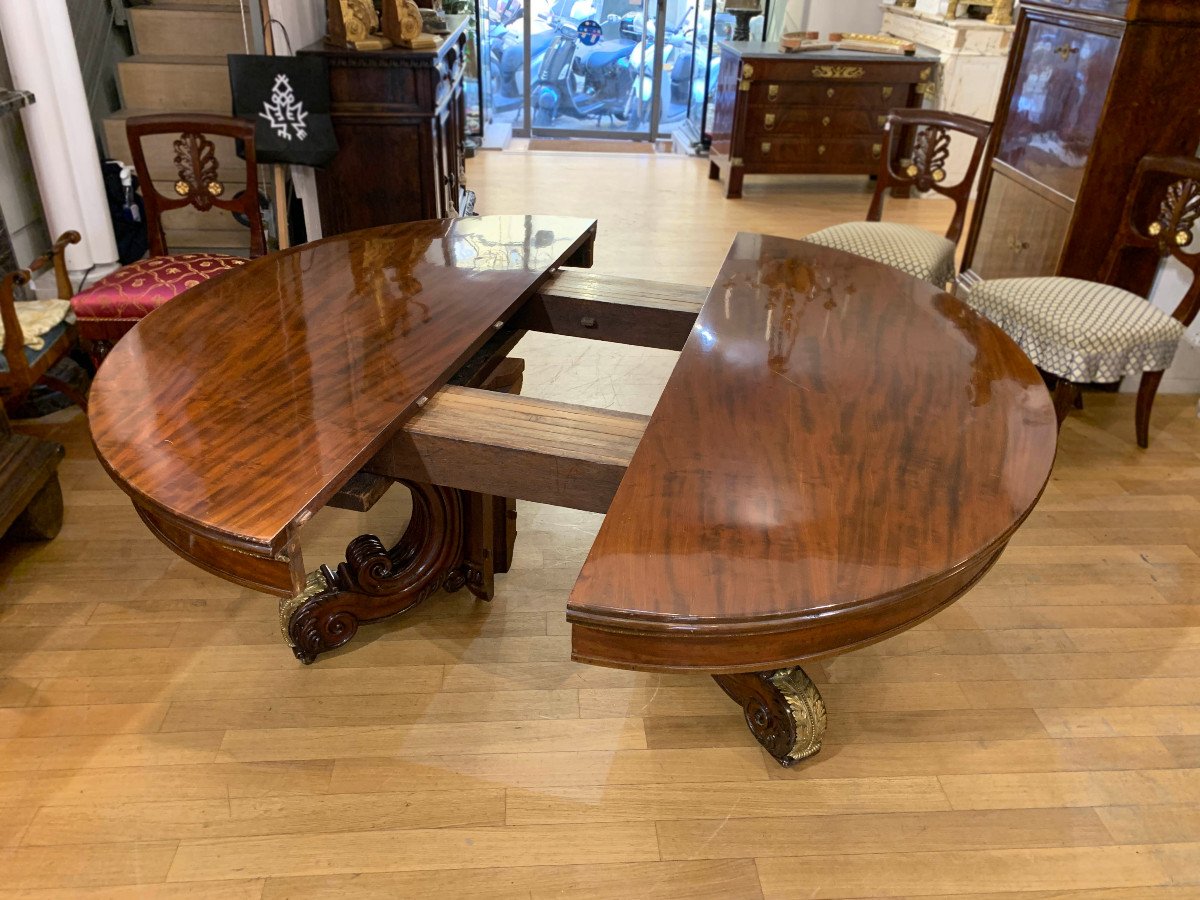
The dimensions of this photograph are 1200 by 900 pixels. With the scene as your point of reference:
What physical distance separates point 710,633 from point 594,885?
0.66m

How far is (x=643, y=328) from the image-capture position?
1.89m

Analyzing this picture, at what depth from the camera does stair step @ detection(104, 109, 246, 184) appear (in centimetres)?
336

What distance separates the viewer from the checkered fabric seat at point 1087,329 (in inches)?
97.8

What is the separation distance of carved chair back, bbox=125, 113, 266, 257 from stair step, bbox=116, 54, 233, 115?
94 centimetres

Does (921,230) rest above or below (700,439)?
below

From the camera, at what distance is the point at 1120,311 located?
2555 mm

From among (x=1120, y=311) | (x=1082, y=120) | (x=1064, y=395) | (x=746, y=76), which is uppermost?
(x=1082, y=120)

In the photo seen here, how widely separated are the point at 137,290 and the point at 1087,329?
8.58ft

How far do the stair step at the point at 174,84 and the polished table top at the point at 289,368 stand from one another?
190 centimetres

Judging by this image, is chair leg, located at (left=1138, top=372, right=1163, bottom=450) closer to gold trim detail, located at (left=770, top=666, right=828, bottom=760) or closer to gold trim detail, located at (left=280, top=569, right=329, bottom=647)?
gold trim detail, located at (left=770, top=666, right=828, bottom=760)

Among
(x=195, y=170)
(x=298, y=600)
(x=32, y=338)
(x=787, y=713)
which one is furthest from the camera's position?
(x=195, y=170)

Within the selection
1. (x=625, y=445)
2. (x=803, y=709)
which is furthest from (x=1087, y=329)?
(x=625, y=445)

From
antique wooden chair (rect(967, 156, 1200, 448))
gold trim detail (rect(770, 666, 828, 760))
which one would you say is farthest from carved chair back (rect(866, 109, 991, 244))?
gold trim detail (rect(770, 666, 828, 760))

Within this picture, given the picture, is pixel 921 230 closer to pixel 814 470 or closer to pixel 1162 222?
pixel 1162 222
